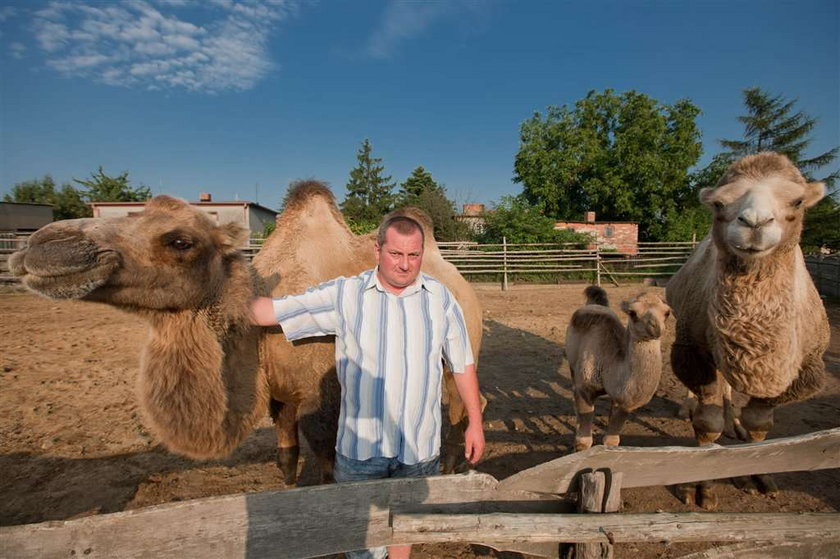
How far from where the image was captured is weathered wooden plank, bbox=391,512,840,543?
160 cm

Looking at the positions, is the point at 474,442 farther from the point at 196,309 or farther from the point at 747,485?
the point at 747,485

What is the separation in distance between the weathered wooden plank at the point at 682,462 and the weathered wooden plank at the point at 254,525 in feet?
0.84

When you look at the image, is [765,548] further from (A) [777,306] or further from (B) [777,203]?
(B) [777,203]

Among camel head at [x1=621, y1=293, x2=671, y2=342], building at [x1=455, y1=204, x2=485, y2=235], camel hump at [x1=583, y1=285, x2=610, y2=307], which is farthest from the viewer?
building at [x1=455, y1=204, x2=485, y2=235]

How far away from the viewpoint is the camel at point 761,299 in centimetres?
269

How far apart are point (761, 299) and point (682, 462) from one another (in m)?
1.72

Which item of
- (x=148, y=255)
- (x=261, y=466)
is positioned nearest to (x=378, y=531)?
(x=148, y=255)

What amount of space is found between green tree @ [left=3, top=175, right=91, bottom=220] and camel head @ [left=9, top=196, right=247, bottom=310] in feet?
167

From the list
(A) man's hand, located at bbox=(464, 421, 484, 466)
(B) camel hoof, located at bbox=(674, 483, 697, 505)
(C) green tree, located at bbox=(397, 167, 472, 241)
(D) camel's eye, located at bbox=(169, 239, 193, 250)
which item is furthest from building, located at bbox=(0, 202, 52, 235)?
(B) camel hoof, located at bbox=(674, 483, 697, 505)

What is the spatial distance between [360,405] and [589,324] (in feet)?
10.3

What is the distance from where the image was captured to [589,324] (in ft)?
14.4

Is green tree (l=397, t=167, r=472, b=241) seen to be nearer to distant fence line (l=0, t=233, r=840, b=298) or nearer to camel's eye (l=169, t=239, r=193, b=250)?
distant fence line (l=0, t=233, r=840, b=298)

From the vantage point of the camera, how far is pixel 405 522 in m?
1.55

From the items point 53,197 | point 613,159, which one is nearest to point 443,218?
point 613,159
